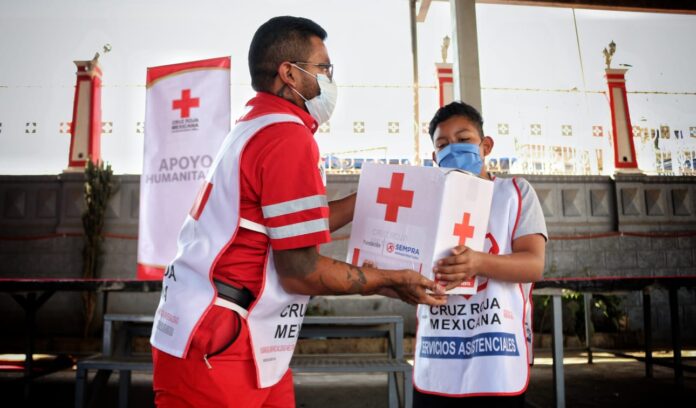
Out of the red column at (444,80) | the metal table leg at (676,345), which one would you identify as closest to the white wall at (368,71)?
the red column at (444,80)

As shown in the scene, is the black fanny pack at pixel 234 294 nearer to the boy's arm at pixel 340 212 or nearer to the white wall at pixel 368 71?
the boy's arm at pixel 340 212

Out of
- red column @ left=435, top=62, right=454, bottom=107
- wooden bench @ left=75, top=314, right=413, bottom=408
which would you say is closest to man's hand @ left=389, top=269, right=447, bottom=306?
wooden bench @ left=75, top=314, right=413, bottom=408

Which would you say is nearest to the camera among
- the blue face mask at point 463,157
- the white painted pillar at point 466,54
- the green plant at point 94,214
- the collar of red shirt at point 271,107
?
the collar of red shirt at point 271,107

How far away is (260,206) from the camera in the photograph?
38.5 inches

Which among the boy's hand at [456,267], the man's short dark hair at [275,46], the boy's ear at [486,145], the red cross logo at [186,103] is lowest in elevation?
the boy's hand at [456,267]

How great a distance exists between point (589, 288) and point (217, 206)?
236 cm

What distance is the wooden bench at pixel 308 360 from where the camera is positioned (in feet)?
7.48

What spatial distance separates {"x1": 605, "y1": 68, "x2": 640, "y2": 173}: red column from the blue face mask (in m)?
6.36

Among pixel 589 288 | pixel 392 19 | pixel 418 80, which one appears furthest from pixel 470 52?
pixel 589 288

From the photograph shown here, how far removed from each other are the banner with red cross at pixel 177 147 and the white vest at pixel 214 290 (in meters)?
2.26

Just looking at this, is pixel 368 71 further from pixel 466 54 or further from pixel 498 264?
pixel 498 264

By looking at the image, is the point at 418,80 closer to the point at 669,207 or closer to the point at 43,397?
the point at 669,207

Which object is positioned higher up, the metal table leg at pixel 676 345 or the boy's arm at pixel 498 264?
the boy's arm at pixel 498 264

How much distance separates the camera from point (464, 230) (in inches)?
46.0
